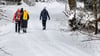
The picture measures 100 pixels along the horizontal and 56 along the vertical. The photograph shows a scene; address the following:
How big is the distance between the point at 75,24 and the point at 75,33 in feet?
4.15

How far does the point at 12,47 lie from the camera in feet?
50.1

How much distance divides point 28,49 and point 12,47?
1.02 metres

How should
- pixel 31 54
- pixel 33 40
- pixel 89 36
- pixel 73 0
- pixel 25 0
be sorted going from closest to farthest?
pixel 31 54 < pixel 33 40 < pixel 89 36 < pixel 73 0 < pixel 25 0

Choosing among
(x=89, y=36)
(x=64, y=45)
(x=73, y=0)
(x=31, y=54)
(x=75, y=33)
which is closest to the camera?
(x=31, y=54)

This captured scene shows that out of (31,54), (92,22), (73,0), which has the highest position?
(73,0)

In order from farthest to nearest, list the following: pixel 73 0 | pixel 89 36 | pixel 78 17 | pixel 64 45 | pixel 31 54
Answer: pixel 73 0 → pixel 78 17 → pixel 89 36 → pixel 64 45 → pixel 31 54

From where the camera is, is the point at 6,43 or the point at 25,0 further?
the point at 25,0

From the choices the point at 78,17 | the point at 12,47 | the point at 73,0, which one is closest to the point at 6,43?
the point at 12,47

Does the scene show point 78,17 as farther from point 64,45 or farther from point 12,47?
point 12,47

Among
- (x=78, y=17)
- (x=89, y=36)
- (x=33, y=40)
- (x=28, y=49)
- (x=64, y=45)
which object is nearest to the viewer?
(x=28, y=49)

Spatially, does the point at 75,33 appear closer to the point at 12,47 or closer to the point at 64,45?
the point at 64,45

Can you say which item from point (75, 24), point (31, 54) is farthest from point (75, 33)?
point (31, 54)

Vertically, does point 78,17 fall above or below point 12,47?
above

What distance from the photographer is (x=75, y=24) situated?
22.0 meters
